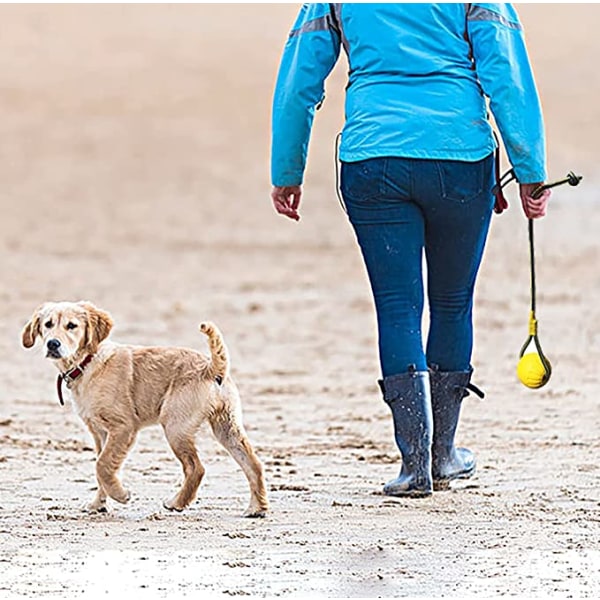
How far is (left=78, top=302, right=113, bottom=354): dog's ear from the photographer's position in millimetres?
5293

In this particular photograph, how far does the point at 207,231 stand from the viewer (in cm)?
1759

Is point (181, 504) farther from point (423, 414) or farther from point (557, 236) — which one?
point (557, 236)

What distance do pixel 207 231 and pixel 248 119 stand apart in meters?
7.22

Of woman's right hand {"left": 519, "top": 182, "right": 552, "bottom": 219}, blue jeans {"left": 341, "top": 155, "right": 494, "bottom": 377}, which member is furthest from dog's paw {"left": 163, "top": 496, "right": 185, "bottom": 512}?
woman's right hand {"left": 519, "top": 182, "right": 552, "bottom": 219}

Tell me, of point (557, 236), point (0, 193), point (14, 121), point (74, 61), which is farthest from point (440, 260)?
point (74, 61)

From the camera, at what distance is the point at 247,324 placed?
11094 millimetres

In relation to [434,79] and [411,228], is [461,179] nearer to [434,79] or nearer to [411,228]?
[411,228]

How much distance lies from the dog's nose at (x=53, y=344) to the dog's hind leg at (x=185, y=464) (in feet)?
1.54

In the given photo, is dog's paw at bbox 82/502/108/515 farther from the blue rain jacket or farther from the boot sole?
the blue rain jacket

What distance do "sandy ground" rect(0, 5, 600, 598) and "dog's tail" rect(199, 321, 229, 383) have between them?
48 cm

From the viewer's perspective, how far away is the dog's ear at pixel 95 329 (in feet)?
17.4

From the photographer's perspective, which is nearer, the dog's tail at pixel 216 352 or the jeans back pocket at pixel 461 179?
the dog's tail at pixel 216 352

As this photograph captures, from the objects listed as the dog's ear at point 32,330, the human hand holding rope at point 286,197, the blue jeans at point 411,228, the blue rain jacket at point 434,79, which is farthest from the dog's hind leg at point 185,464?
the blue rain jacket at point 434,79

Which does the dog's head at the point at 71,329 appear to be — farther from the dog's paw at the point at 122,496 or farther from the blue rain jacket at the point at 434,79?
the blue rain jacket at the point at 434,79
